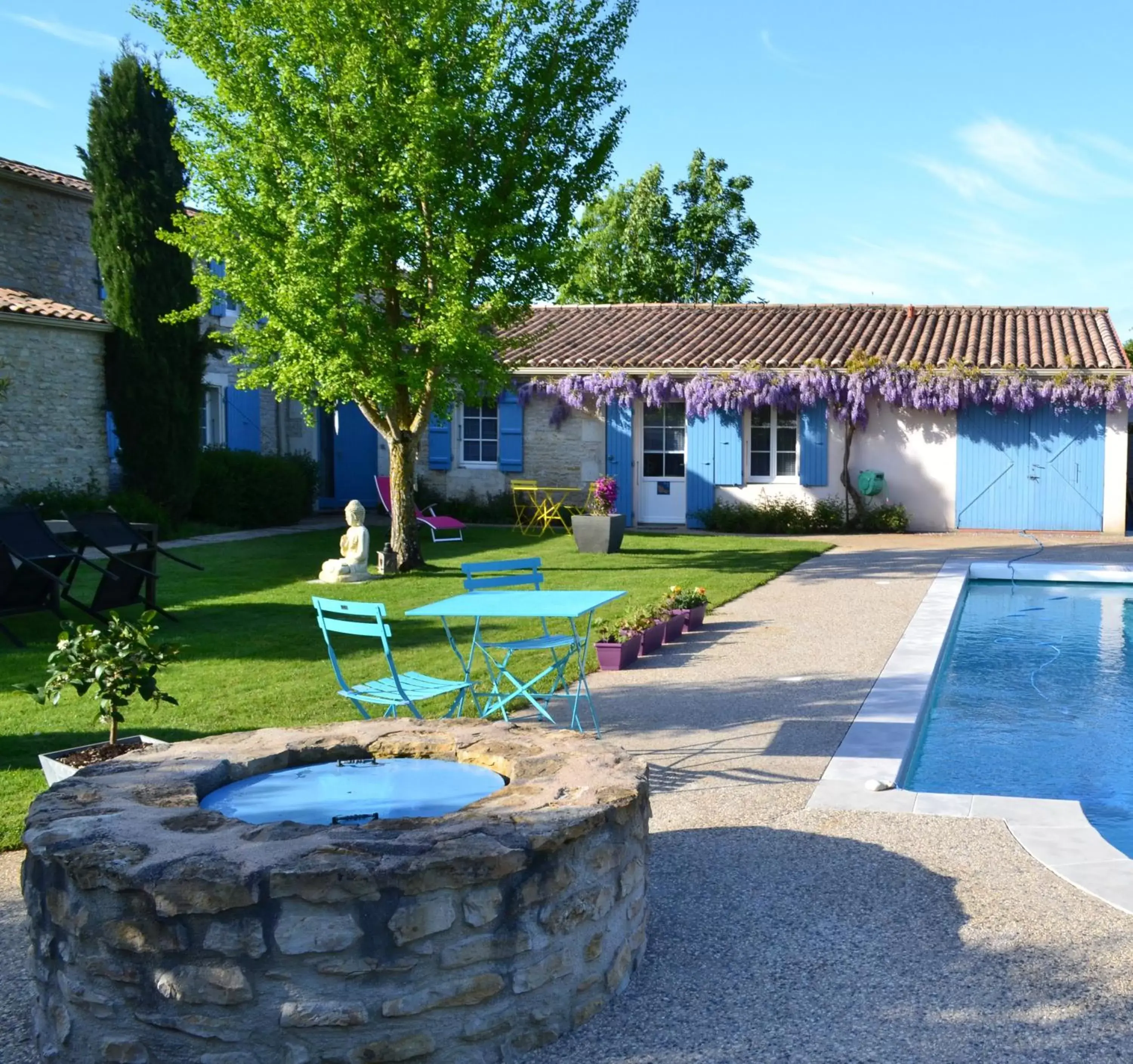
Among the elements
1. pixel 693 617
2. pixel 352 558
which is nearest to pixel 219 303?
pixel 352 558

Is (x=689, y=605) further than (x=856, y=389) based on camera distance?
No

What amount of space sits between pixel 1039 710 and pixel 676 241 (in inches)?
953

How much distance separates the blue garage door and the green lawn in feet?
10.7

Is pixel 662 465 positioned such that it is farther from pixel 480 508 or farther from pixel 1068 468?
pixel 1068 468

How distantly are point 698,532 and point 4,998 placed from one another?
15.3 m

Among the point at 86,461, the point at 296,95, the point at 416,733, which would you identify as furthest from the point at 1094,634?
the point at 86,461

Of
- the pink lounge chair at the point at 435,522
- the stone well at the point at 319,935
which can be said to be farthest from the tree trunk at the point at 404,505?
the stone well at the point at 319,935

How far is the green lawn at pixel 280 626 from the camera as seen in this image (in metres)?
6.20

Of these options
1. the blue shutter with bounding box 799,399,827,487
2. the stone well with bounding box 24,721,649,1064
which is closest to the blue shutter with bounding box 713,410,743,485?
the blue shutter with bounding box 799,399,827,487

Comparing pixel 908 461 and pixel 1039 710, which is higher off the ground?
pixel 908 461

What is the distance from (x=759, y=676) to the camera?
24.9ft

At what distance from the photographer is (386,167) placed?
37.8 feet

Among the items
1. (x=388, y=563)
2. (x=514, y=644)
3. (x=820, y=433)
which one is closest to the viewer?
(x=514, y=644)

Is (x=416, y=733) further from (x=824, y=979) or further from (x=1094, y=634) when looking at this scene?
(x=1094, y=634)
